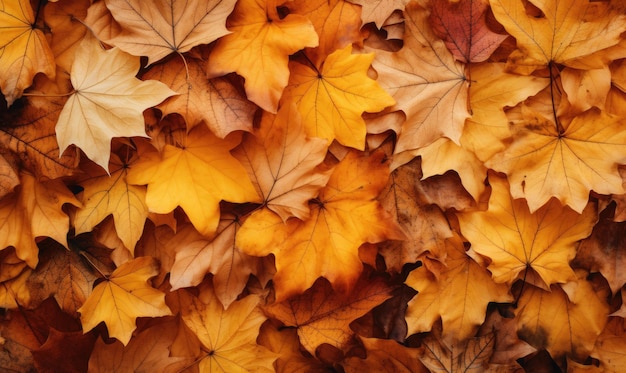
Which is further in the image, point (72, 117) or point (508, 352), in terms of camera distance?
point (508, 352)

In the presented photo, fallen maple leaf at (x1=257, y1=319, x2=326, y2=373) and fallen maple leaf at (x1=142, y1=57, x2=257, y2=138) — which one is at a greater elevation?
fallen maple leaf at (x1=142, y1=57, x2=257, y2=138)

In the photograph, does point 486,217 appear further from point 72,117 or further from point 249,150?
point 72,117

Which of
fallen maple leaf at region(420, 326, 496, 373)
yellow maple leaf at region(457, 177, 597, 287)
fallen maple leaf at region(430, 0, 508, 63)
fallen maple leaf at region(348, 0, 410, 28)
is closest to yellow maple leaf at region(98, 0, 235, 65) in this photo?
fallen maple leaf at region(348, 0, 410, 28)

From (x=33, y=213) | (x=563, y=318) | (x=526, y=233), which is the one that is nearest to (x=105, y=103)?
(x=33, y=213)

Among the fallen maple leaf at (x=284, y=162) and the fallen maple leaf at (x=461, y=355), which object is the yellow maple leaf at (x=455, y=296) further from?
the fallen maple leaf at (x=284, y=162)

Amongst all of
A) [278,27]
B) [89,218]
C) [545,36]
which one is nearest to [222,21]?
[278,27]

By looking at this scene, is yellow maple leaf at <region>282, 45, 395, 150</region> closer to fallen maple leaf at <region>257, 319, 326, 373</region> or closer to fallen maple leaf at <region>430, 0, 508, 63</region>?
fallen maple leaf at <region>430, 0, 508, 63</region>
